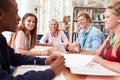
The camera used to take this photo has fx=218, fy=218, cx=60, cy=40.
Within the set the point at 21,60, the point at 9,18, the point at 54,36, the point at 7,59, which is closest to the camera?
the point at 9,18

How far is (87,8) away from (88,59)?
3986 millimetres

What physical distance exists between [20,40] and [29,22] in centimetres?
51

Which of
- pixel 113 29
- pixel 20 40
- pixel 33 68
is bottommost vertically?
pixel 33 68

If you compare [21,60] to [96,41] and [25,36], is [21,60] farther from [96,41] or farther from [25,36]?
[96,41]

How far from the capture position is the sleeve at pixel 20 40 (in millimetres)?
2564

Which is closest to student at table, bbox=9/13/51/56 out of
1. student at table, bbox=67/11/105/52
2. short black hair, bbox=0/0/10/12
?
student at table, bbox=67/11/105/52

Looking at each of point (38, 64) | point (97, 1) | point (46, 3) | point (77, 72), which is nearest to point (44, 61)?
point (38, 64)

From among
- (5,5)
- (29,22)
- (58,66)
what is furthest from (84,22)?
(5,5)

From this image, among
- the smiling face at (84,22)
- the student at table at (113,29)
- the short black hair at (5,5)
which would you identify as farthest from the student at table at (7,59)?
the smiling face at (84,22)

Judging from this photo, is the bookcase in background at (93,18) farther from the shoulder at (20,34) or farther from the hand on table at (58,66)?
the hand on table at (58,66)

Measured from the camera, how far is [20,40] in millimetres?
2623

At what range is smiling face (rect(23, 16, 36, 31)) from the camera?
9.90 ft

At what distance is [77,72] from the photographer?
121 centimetres

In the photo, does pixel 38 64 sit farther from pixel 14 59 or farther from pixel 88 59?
pixel 88 59
